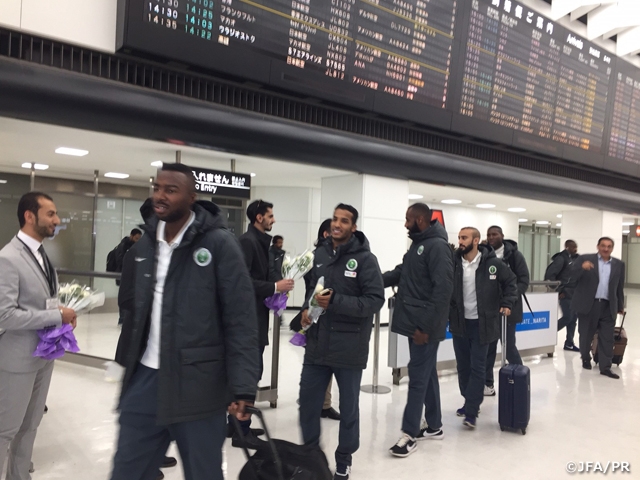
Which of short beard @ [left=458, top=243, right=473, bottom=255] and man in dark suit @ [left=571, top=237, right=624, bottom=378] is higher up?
short beard @ [left=458, top=243, right=473, bottom=255]

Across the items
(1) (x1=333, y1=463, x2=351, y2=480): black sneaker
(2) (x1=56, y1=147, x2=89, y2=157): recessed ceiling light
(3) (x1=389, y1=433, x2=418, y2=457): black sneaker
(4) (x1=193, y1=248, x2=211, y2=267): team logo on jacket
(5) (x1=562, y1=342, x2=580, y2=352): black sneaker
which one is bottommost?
(5) (x1=562, y1=342, x2=580, y2=352): black sneaker

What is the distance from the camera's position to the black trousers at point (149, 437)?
1979mm

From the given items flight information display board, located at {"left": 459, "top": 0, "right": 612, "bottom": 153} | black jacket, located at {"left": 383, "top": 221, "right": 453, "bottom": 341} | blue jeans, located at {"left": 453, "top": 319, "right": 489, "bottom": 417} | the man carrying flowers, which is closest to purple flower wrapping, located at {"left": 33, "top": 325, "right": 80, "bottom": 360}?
the man carrying flowers

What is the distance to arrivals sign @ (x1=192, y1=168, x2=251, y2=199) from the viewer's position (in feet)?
24.5

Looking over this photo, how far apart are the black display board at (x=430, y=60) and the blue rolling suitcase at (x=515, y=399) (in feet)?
13.2

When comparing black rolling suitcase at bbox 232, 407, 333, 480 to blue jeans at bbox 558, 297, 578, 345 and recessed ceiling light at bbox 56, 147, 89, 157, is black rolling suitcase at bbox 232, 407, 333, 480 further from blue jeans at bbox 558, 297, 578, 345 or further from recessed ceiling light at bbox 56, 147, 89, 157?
blue jeans at bbox 558, 297, 578, 345

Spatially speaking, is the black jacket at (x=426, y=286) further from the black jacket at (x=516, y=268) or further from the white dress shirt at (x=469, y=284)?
the black jacket at (x=516, y=268)

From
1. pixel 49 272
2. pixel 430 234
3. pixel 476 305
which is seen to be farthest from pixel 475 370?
pixel 49 272

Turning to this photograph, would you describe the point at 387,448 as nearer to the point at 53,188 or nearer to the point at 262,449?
the point at 262,449

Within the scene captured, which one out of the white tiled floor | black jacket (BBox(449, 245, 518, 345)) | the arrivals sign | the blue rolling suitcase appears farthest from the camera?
the arrivals sign

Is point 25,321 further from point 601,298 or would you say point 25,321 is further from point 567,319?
point 567,319

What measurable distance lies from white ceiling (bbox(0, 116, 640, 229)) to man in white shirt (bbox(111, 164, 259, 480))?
4.72 meters

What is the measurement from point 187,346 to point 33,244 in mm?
1373

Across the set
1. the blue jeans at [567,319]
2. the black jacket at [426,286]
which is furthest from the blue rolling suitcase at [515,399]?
the blue jeans at [567,319]
